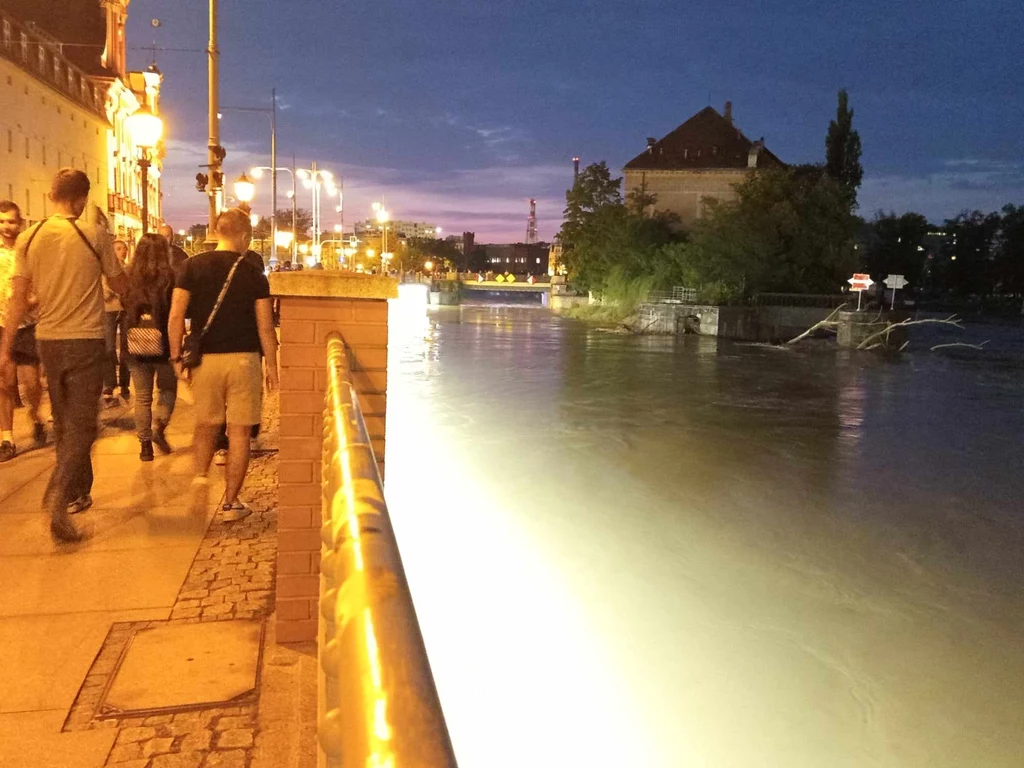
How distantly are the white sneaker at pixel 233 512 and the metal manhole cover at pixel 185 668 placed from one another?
1.67 meters

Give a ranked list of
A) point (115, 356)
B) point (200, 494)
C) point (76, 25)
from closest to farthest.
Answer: point (200, 494)
point (115, 356)
point (76, 25)

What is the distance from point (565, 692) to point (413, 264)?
109 meters

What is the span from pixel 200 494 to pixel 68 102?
42.9 meters

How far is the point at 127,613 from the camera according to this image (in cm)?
435

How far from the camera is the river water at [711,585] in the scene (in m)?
4.36

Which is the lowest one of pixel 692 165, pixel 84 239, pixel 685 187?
pixel 84 239

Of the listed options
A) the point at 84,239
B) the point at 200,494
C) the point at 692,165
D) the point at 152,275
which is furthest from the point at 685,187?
Result: the point at 84,239

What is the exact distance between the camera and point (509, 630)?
17.4 feet

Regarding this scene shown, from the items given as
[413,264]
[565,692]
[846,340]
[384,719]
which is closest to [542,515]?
[565,692]

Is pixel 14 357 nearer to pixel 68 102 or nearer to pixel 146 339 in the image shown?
pixel 146 339

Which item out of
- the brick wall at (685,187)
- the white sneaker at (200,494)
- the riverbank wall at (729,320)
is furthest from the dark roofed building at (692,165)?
the white sneaker at (200,494)

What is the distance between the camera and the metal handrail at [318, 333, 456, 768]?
0.96m

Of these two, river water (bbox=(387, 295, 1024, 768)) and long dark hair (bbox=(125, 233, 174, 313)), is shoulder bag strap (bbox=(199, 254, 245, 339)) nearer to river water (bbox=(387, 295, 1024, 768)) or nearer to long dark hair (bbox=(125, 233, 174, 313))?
long dark hair (bbox=(125, 233, 174, 313))

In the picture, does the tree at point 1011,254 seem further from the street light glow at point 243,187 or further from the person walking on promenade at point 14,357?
the person walking on promenade at point 14,357
